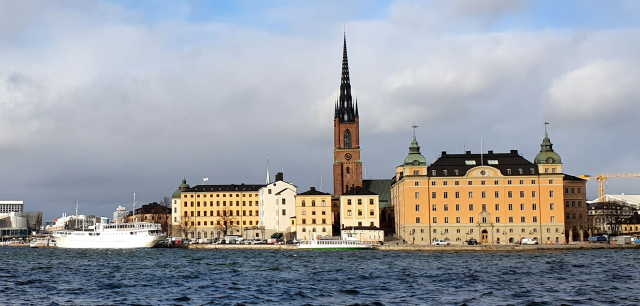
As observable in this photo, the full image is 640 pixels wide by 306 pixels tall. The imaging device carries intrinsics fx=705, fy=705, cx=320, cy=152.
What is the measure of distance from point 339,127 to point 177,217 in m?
43.4

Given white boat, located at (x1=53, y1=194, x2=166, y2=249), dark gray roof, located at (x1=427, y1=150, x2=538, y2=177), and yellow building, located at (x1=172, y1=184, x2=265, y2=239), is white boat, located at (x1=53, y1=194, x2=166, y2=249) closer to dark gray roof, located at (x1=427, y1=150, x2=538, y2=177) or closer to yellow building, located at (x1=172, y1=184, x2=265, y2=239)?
yellow building, located at (x1=172, y1=184, x2=265, y2=239)

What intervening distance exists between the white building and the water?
234 ft

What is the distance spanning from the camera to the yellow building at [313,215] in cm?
13475

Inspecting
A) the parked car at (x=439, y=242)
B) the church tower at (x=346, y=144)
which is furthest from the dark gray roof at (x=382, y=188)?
the parked car at (x=439, y=242)

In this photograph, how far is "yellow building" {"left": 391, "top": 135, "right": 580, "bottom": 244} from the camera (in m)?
116

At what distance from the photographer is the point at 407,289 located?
47.7 metres

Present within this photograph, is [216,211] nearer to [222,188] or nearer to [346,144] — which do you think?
[222,188]

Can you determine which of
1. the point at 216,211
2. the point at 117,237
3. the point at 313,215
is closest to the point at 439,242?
the point at 313,215

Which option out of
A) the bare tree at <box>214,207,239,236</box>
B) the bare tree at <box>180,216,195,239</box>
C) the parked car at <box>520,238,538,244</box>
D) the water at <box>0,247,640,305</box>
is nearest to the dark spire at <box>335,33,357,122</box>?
the bare tree at <box>214,207,239,236</box>

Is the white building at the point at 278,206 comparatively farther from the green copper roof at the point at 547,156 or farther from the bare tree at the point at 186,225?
the green copper roof at the point at 547,156

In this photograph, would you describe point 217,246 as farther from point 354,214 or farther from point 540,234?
point 540,234

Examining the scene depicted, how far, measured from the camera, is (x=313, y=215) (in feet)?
444

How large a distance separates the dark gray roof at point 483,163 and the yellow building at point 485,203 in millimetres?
166

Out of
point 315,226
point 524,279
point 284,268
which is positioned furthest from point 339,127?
point 524,279
